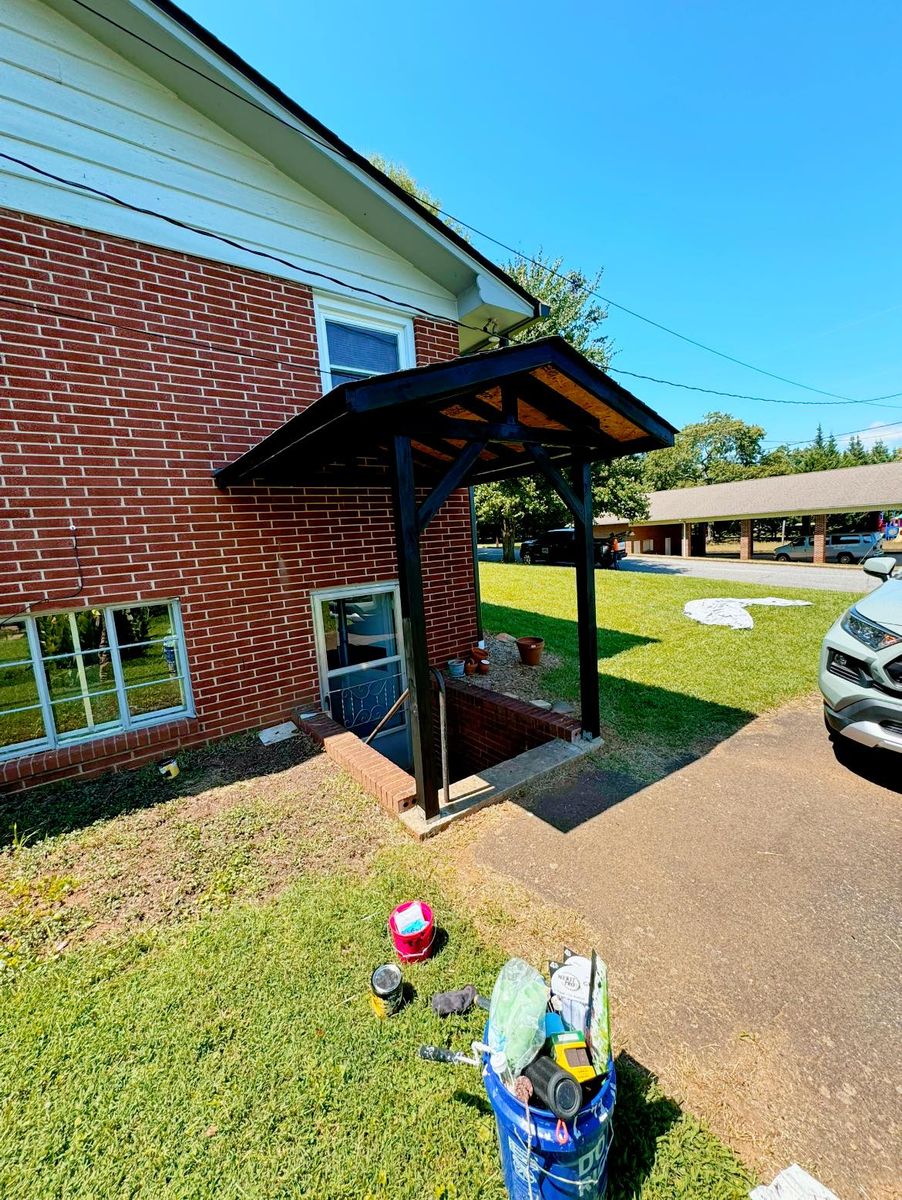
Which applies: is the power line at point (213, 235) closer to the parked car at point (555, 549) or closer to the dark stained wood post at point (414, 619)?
the dark stained wood post at point (414, 619)

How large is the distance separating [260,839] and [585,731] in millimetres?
2935

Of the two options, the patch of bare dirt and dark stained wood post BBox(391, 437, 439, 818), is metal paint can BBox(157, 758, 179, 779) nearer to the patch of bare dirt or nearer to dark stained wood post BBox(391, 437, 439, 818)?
the patch of bare dirt

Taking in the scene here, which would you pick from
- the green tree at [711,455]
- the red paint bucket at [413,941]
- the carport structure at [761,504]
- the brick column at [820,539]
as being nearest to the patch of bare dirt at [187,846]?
the red paint bucket at [413,941]

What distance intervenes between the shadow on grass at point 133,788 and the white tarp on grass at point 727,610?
7.79 meters

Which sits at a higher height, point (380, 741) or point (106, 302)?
point (106, 302)

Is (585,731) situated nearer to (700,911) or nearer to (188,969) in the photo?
(700,911)

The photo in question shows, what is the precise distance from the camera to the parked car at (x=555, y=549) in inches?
936

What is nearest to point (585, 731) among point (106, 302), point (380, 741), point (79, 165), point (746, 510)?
point (380, 741)

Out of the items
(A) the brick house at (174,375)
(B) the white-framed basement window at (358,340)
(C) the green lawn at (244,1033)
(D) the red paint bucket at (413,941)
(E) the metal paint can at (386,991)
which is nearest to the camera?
(C) the green lawn at (244,1033)

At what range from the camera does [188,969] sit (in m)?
2.38

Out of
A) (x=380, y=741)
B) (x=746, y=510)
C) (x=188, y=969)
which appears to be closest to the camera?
(x=188, y=969)

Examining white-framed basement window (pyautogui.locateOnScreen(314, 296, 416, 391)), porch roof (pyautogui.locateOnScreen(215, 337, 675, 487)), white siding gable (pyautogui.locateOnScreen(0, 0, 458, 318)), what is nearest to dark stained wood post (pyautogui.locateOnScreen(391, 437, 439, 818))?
porch roof (pyautogui.locateOnScreen(215, 337, 675, 487))

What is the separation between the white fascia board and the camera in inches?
147

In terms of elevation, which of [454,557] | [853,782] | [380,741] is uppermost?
[454,557]
